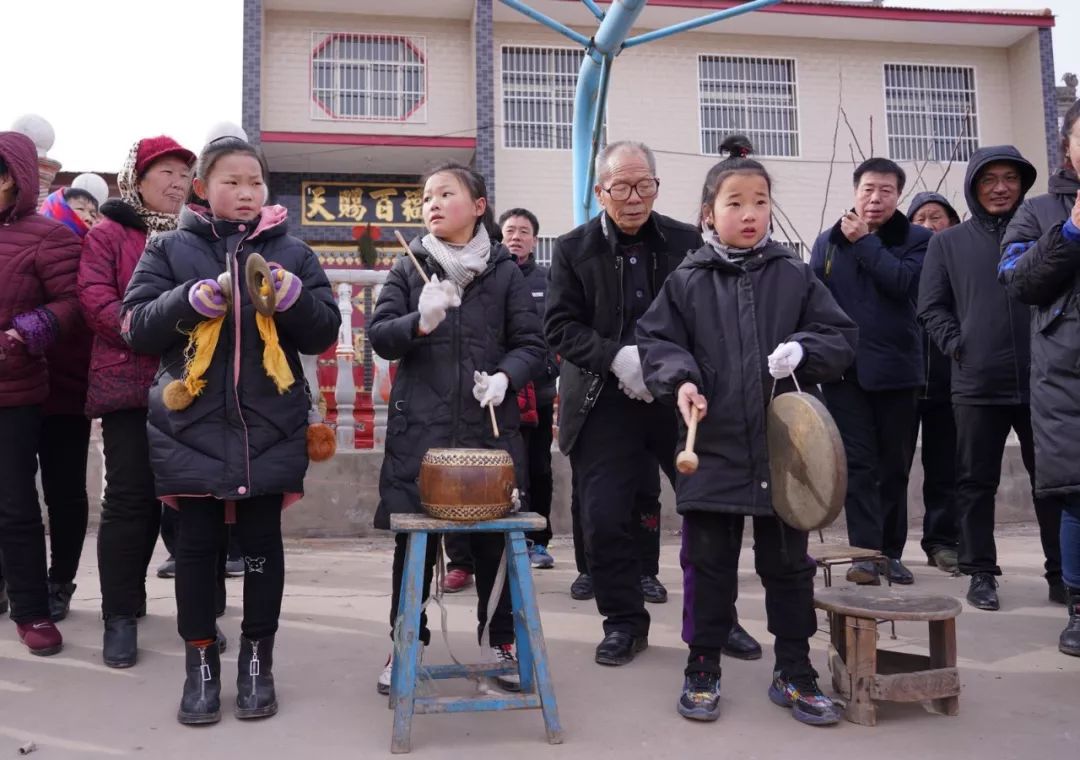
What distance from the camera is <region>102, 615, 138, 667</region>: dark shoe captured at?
3092 millimetres

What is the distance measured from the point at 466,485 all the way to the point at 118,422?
1404 mm

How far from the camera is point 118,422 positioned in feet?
10.3

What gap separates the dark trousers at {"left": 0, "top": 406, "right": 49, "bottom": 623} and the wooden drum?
64.5 inches

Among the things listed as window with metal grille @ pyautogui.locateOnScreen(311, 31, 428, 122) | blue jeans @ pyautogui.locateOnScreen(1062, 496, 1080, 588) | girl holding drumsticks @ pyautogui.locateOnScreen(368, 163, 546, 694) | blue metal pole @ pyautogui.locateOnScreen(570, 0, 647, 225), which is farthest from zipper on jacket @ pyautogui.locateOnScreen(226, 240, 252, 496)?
window with metal grille @ pyautogui.locateOnScreen(311, 31, 428, 122)

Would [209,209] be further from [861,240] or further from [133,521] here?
[861,240]

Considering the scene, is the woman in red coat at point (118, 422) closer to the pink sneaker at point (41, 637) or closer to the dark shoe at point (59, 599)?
the pink sneaker at point (41, 637)

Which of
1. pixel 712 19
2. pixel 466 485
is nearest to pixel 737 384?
pixel 466 485

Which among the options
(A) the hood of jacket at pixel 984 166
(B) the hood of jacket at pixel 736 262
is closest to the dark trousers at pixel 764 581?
(B) the hood of jacket at pixel 736 262

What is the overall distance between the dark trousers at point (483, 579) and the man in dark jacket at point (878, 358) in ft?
6.40

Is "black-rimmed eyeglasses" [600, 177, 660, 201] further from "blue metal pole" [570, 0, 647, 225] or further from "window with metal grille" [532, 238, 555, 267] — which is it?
"window with metal grille" [532, 238, 555, 267]

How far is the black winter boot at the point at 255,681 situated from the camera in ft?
8.59

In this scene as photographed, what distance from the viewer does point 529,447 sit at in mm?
4922

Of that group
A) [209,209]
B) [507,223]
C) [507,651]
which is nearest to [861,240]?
[507,223]

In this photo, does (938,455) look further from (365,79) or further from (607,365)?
(365,79)
